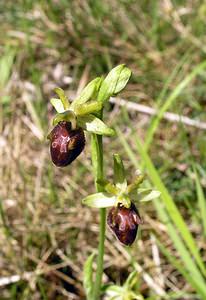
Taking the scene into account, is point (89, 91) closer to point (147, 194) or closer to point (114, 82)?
point (114, 82)

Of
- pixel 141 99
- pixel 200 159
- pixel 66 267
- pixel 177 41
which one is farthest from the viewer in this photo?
pixel 177 41

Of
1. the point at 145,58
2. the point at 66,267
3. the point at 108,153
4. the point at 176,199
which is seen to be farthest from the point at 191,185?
→ the point at 145,58

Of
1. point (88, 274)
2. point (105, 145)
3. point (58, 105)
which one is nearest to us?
point (58, 105)

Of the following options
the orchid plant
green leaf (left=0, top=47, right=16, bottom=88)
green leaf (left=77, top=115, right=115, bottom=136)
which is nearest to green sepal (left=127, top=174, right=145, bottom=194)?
the orchid plant

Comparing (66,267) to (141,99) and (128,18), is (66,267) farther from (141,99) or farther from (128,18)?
(128,18)

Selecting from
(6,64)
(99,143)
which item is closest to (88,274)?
(99,143)

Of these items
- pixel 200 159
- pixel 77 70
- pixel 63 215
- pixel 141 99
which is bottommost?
pixel 63 215

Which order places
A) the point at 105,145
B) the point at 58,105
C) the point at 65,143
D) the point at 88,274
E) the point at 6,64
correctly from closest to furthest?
the point at 65,143
the point at 58,105
the point at 88,274
the point at 105,145
the point at 6,64
